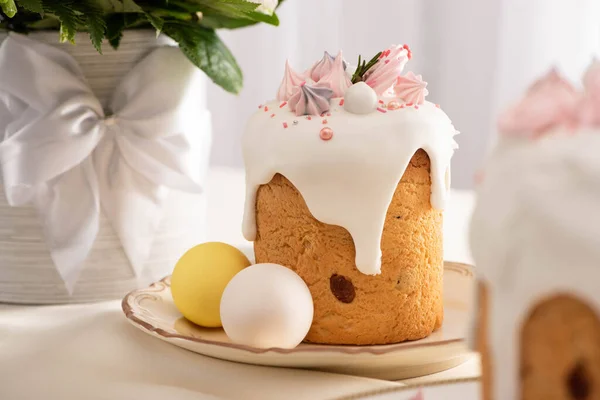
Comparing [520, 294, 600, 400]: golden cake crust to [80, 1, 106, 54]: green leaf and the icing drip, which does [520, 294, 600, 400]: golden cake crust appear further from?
[80, 1, 106, 54]: green leaf

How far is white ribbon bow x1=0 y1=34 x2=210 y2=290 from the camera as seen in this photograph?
3.88 feet

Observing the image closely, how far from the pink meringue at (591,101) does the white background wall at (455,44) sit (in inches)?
83.1

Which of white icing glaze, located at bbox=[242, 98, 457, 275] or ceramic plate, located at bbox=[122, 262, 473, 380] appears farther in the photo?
white icing glaze, located at bbox=[242, 98, 457, 275]

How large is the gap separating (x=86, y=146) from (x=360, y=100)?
0.40 m

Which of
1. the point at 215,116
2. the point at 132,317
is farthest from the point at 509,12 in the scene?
the point at 132,317

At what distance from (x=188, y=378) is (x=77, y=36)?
0.52 metres

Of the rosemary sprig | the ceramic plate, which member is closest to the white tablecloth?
the ceramic plate

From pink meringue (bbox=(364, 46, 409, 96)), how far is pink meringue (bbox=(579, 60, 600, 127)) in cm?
52

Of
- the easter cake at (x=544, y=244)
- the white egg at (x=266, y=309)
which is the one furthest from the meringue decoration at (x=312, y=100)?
the easter cake at (x=544, y=244)

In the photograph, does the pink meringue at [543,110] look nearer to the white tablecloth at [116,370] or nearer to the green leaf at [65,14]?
the white tablecloth at [116,370]

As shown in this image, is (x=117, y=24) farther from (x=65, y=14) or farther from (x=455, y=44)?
(x=455, y=44)

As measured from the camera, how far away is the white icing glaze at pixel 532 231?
1.70ft

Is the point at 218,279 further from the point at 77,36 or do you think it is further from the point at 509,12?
the point at 509,12

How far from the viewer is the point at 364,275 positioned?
1.07 meters
